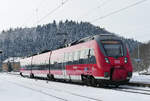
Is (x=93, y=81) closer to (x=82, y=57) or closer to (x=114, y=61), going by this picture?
(x=114, y=61)

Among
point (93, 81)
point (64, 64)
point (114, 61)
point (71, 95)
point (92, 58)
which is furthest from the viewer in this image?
point (64, 64)

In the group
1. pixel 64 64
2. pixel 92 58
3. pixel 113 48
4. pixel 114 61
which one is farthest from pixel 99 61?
pixel 64 64

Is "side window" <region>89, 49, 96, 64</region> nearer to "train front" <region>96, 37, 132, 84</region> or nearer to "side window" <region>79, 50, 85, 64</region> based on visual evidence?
"train front" <region>96, 37, 132, 84</region>

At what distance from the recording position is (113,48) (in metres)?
20.7

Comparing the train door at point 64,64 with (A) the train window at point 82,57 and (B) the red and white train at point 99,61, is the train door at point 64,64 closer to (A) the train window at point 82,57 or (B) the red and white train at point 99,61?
(B) the red and white train at point 99,61

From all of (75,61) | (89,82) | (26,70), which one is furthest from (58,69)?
(26,70)

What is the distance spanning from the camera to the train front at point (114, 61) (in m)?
19.7

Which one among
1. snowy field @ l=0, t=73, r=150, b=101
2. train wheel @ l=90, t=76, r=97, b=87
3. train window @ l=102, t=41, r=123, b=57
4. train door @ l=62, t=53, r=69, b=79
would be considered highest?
train window @ l=102, t=41, r=123, b=57

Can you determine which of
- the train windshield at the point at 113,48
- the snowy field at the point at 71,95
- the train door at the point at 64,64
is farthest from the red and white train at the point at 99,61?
the snowy field at the point at 71,95

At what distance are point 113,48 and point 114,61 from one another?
3.66 ft

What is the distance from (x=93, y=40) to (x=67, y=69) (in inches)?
245

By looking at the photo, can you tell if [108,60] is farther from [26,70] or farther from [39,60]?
[26,70]

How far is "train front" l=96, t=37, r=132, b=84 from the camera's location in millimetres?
19656

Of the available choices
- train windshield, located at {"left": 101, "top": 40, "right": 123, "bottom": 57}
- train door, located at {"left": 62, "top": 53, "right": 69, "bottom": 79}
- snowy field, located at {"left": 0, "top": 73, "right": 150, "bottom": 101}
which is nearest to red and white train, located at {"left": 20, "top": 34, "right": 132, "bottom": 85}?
train windshield, located at {"left": 101, "top": 40, "right": 123, "bottom": 57}
